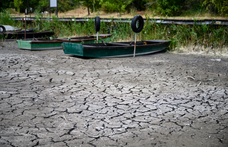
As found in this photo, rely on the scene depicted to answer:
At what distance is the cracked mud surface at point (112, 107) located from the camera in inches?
115

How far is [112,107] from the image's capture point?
13.0 ft

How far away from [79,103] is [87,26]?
1189cm

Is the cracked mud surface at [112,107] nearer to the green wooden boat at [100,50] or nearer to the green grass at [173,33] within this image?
the green wooden boat at [100,50]

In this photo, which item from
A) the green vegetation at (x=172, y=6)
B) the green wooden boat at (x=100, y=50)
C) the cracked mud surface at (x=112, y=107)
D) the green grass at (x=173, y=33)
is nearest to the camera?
the cracked mud surface at (x=112, y=107)

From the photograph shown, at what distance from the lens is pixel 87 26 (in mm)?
15398

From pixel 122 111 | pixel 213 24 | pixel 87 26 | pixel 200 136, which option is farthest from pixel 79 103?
pixel 87 26

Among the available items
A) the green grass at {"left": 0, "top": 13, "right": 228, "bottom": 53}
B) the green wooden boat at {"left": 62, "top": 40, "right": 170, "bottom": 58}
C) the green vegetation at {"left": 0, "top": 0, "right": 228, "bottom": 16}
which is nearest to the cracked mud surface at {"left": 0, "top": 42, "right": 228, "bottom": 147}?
the green wooden boat at {"left": 62, "top": 40, "right": 170, "bottom": 58}

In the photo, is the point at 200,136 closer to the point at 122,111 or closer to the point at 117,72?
the point at 122,111

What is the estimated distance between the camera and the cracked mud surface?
9.61 ft

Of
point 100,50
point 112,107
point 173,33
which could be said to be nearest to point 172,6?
point 173,33

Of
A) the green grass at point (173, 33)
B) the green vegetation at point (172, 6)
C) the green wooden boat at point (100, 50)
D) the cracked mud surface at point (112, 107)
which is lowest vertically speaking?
the cracked mud surface at point (112, 107)

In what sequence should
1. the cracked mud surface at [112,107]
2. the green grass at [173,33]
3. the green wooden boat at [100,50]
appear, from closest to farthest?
the cracked mud surface at [112,107]
the green wooden boat at [100,50]
the green grass at [173,33]

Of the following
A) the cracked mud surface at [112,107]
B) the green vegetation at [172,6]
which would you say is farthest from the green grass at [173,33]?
the cracked mud surface at [112,107]

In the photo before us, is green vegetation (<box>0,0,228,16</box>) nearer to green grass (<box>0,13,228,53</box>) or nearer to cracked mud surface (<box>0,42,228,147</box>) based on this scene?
green grass (<box>0,13,228,53</box>)
